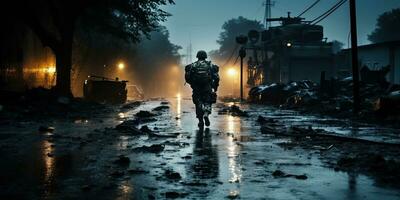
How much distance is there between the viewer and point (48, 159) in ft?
23.6

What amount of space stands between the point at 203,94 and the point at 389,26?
96953 millimetres

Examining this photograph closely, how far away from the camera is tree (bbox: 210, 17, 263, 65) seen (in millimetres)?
133250

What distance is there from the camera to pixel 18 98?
2055 centimetres

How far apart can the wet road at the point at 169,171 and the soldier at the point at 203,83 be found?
11.7ft

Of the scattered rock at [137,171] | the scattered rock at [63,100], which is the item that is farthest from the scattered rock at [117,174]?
the scattered rock at [63,100]

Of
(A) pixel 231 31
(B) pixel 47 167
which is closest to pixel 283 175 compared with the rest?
(B) pixel 47 167

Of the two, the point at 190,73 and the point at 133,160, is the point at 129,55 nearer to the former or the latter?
the point at 190,73

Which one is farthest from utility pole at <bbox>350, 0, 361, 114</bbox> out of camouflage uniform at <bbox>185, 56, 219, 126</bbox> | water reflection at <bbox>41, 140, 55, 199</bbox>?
water reflection at <bbox>41, 140, 55, 199</bbox>

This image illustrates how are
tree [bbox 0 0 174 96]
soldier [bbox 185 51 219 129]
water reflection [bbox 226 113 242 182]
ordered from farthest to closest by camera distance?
tree [bbox 0 0 174 96], soldier [bbox 185 51 219 129], water reflection [bbox 226 113 242 182]

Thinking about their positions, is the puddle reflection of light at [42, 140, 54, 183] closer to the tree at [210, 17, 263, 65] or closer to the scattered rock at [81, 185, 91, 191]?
the scattered rock at [81, 185, 91, 191]

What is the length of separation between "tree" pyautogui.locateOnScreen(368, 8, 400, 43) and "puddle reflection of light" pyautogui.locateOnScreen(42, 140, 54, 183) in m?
97.7

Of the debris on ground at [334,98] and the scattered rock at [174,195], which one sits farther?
the debris on ground at [334,98]

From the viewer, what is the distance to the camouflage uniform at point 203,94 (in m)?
13.6

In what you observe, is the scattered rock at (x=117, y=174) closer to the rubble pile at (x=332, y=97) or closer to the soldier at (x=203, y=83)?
the soldier at (x=203, y=83)
